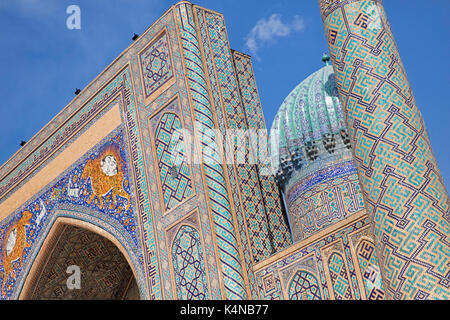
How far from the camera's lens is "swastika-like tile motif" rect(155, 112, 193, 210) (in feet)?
19.3

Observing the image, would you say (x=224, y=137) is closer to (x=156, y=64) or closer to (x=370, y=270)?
(x=156, y=64)

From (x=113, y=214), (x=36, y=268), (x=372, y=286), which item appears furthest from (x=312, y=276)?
(x=36, y=268)

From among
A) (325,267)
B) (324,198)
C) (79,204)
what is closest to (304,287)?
(325,267)

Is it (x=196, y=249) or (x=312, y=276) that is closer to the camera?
(x=312, y=276)

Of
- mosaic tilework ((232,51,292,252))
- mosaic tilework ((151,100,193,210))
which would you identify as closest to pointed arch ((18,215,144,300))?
mosaic tilework ((151,100,193,210))

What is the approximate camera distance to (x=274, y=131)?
26.8 ft

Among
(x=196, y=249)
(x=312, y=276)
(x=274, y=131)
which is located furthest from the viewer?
(x=274, y=131)

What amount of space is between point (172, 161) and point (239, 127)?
74cm

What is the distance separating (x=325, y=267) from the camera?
4984 mm

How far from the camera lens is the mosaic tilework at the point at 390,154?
145 inches

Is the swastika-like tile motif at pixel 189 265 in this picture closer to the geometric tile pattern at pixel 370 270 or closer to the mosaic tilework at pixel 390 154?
the geometric tile pattern at pixel 370 270

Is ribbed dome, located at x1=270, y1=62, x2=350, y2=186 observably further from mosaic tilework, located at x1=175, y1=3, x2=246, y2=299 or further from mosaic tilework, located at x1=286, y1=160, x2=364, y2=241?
mosaic tilework, located at x1=175, y1=3, x2=246, y2=299
